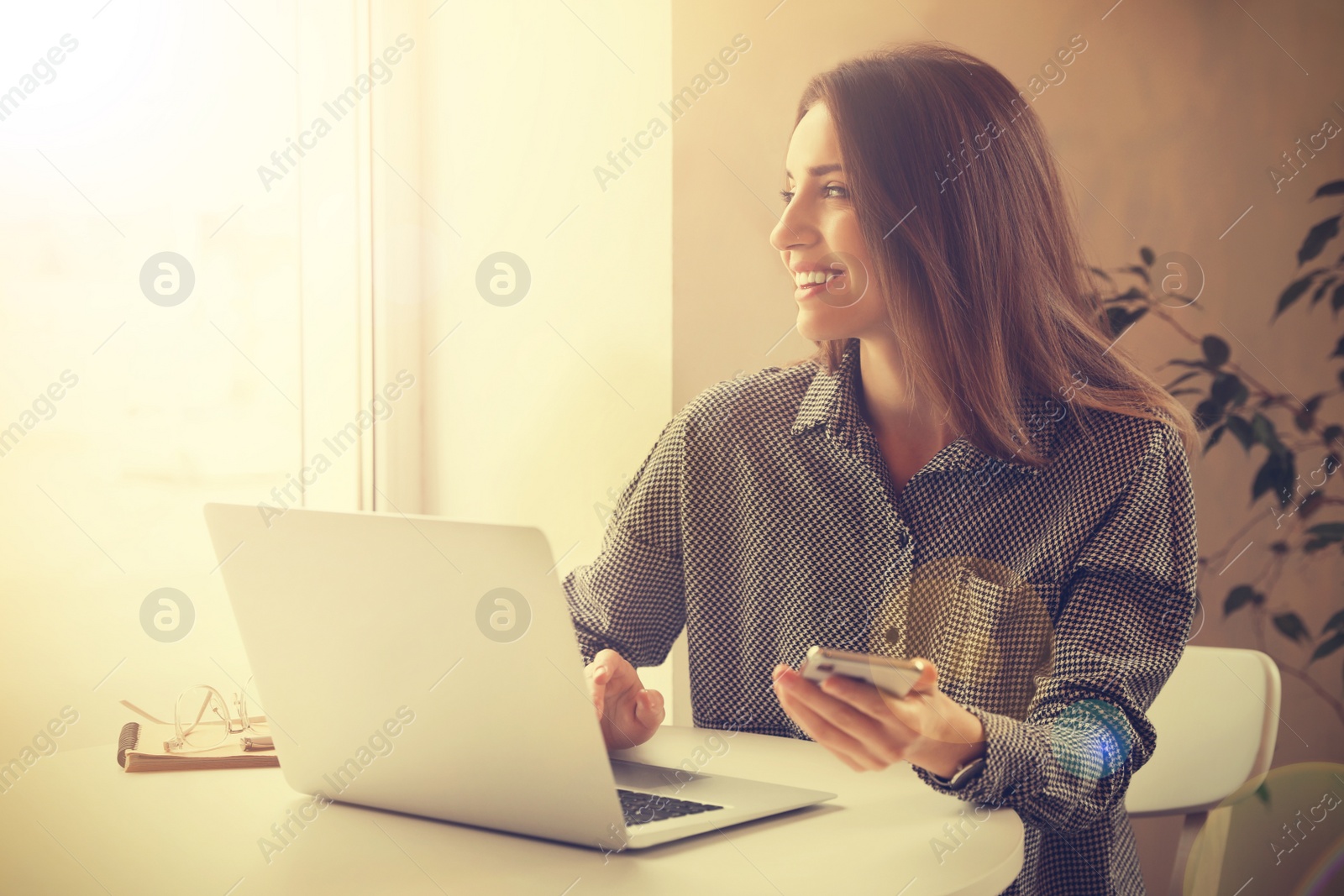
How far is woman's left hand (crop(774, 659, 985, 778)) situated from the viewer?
0.78 m

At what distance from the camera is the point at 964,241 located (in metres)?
1.26

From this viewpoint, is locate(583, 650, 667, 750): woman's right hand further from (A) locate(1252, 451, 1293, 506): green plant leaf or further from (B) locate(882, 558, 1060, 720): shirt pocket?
(A) locate(1252, 451, 1293, 506): green plant leaf

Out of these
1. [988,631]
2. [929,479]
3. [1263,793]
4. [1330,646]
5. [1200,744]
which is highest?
[929,479]

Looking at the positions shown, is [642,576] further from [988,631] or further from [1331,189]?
[1331,189]

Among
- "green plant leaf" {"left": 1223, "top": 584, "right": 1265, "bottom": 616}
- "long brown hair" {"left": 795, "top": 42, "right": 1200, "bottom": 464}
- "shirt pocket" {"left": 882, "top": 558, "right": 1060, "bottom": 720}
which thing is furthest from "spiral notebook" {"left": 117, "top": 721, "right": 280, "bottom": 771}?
"green plant leaf" {"left": 1223, "top": 584, "right": 1265, "bottom": 616}

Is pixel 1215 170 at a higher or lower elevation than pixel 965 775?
higher

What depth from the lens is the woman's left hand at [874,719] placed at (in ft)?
2.56

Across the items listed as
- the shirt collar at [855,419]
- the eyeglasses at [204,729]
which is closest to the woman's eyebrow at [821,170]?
the shirt collar at [855,419]

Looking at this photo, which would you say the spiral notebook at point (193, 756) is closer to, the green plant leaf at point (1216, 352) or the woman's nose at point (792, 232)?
the woman's nose at point (792, 232)

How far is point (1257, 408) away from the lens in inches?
84.4

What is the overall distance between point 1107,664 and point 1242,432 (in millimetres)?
1211

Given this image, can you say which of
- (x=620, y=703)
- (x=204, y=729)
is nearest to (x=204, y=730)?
(x=204, y=729)

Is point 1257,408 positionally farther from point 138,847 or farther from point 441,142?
point 138,847

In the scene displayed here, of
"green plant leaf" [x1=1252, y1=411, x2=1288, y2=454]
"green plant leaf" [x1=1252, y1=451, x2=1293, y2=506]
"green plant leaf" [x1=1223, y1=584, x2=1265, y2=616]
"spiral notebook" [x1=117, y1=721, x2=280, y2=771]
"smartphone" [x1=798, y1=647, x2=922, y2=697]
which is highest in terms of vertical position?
"smartphone" [x1=798, y1=647, x2=922, y2=697]
